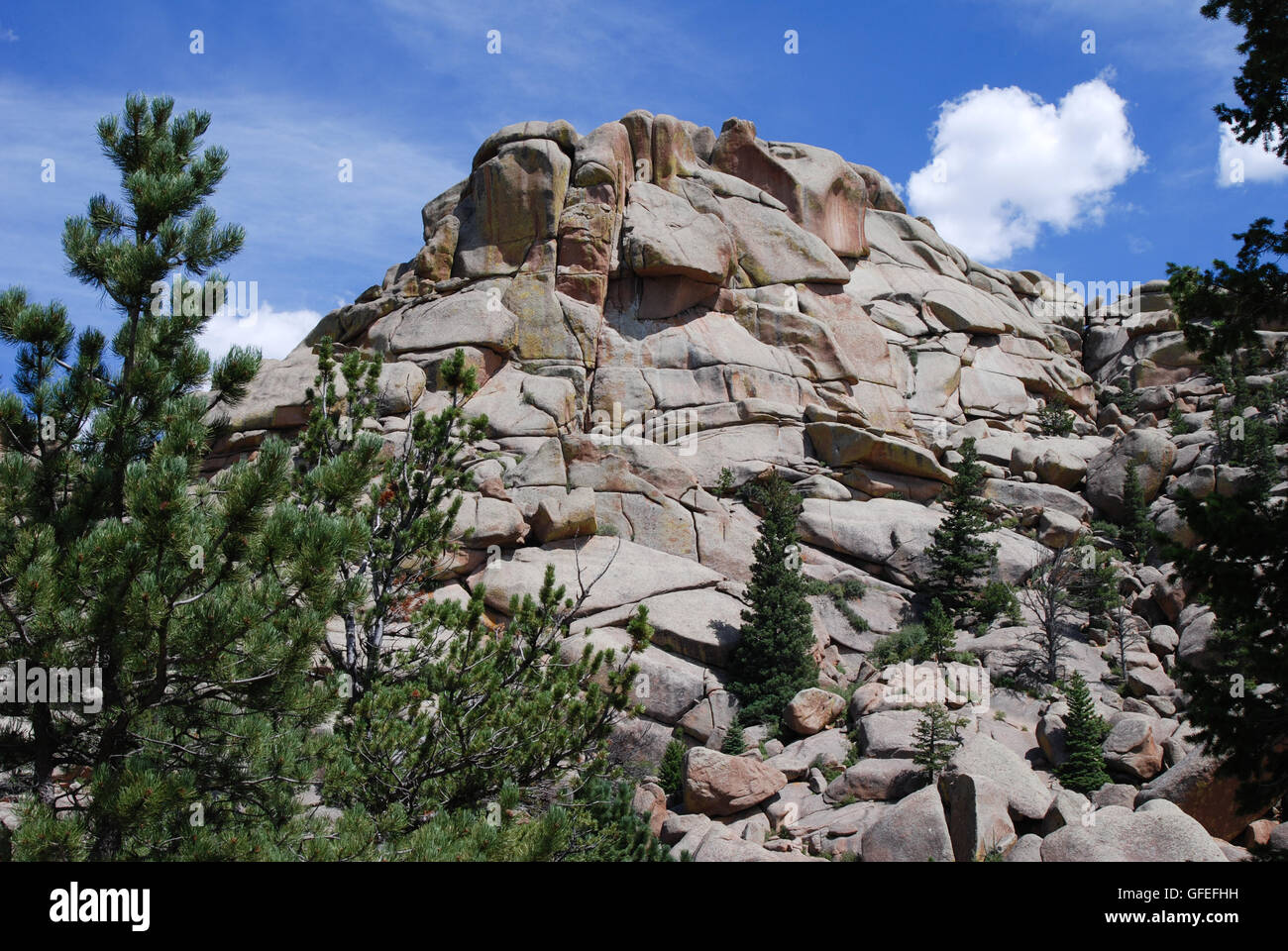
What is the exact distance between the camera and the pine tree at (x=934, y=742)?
20828 mm

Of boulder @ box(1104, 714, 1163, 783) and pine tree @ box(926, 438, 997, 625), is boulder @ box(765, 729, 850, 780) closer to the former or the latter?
boulder @ box(1104, 714, 1163, 783)

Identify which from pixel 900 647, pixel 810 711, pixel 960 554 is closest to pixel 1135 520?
pixel 960 554

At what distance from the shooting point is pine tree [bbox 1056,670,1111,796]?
68.7 feet

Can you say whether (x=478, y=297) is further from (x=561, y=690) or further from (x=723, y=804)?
(x=561, y=690)

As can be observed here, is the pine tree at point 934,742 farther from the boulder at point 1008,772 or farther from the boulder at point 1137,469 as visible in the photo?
the boulder at point 1137,469

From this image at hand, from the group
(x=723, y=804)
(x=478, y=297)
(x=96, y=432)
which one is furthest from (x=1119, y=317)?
(x=96, y=432)

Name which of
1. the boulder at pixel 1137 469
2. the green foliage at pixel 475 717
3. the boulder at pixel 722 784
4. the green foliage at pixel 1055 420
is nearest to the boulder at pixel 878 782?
the boulder at pixel 722 784

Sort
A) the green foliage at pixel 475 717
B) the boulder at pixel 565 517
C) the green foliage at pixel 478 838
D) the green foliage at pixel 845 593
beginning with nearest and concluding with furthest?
the green foliage at pixel 478 838, the green foliage at pixel 475 717, the boulder at pixel 565 517, the green foliage at pixel 845 593

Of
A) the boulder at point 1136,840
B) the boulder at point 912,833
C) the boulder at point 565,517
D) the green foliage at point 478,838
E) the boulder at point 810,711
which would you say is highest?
the boulder at point 565,517

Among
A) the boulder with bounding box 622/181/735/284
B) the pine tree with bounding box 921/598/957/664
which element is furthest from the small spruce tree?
the boulder with bounding box 622/181/735/284

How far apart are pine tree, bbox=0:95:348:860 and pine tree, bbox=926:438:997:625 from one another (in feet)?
94.4

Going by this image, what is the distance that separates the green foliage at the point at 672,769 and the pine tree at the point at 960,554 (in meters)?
14.0

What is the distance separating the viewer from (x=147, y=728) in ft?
27.7

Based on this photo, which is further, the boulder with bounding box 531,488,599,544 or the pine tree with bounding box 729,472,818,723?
the boulder with bounding box 531,488,599,544
